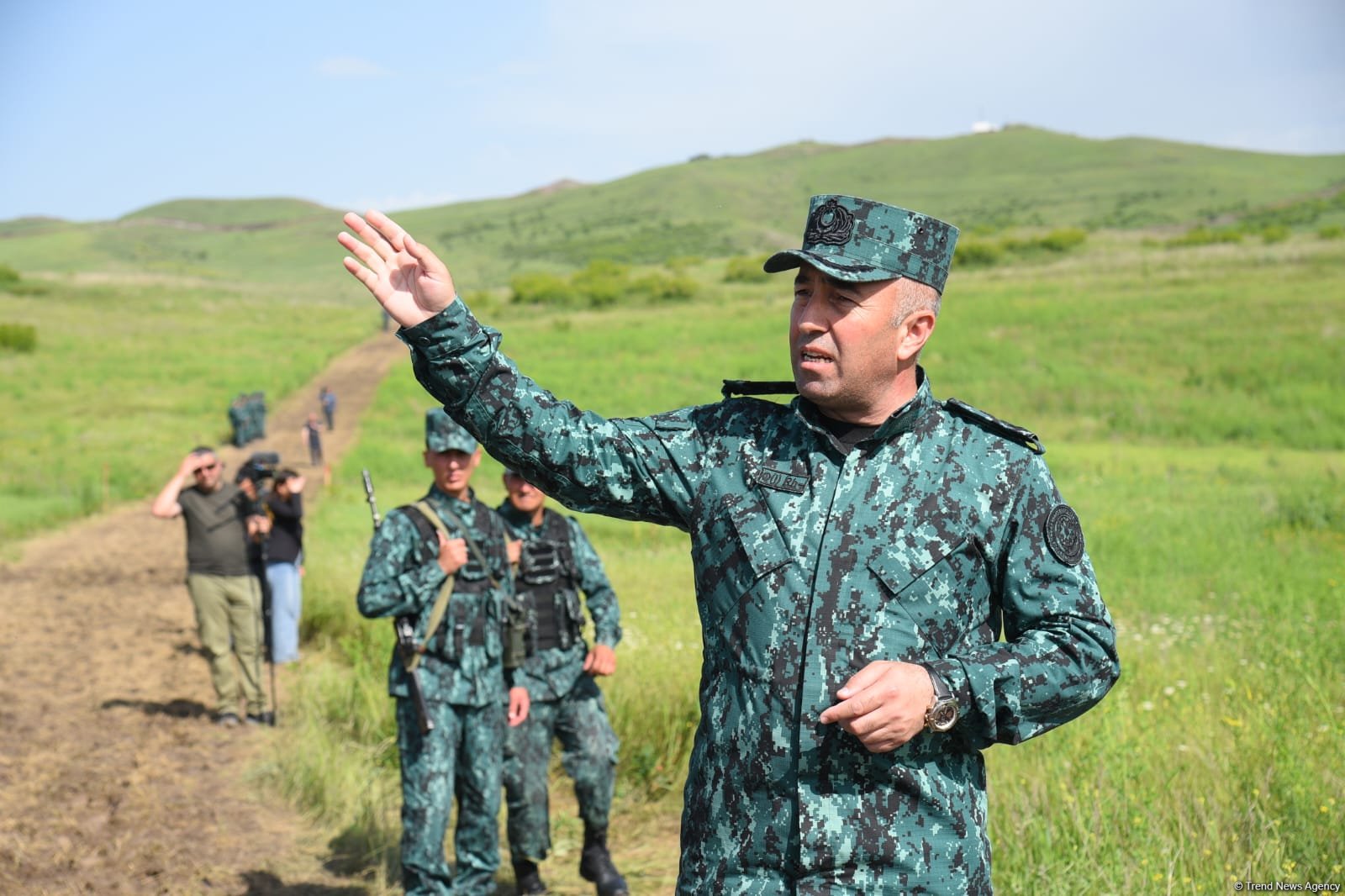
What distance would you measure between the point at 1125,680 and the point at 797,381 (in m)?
4.17

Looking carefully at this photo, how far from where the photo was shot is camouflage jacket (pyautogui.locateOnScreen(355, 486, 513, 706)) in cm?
495

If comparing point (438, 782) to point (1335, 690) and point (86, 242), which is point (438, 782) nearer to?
point (1335, 690)

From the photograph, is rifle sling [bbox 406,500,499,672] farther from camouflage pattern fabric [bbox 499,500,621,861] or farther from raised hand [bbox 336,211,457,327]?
raised hand [bbox 336,211,457,327]

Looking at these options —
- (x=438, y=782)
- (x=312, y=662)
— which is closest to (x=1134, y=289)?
(x=312, y=662)

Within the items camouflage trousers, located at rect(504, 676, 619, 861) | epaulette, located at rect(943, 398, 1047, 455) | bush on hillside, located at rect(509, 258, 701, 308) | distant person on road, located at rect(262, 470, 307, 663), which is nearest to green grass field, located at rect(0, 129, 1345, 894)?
distant person on road, located at rect(262, 470, 307, 663)

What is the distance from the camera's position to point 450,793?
484cm

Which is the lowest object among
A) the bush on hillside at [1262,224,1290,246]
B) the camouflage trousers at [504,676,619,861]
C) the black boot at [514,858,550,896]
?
the black boot at [514,858,550,896]

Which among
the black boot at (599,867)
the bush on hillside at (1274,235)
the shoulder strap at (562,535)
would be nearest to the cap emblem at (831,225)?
the shoulder strap at (562,535)

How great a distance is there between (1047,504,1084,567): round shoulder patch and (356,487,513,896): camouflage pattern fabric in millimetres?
3118

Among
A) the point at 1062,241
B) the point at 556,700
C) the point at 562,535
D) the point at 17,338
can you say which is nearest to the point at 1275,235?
the point at 1062,241

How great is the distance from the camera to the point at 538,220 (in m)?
151

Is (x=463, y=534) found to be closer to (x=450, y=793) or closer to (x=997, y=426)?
(x=450, y=793)

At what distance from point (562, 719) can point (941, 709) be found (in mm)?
3602

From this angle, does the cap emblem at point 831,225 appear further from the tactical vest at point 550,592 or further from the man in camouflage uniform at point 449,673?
the tactical vest at point 550,592
